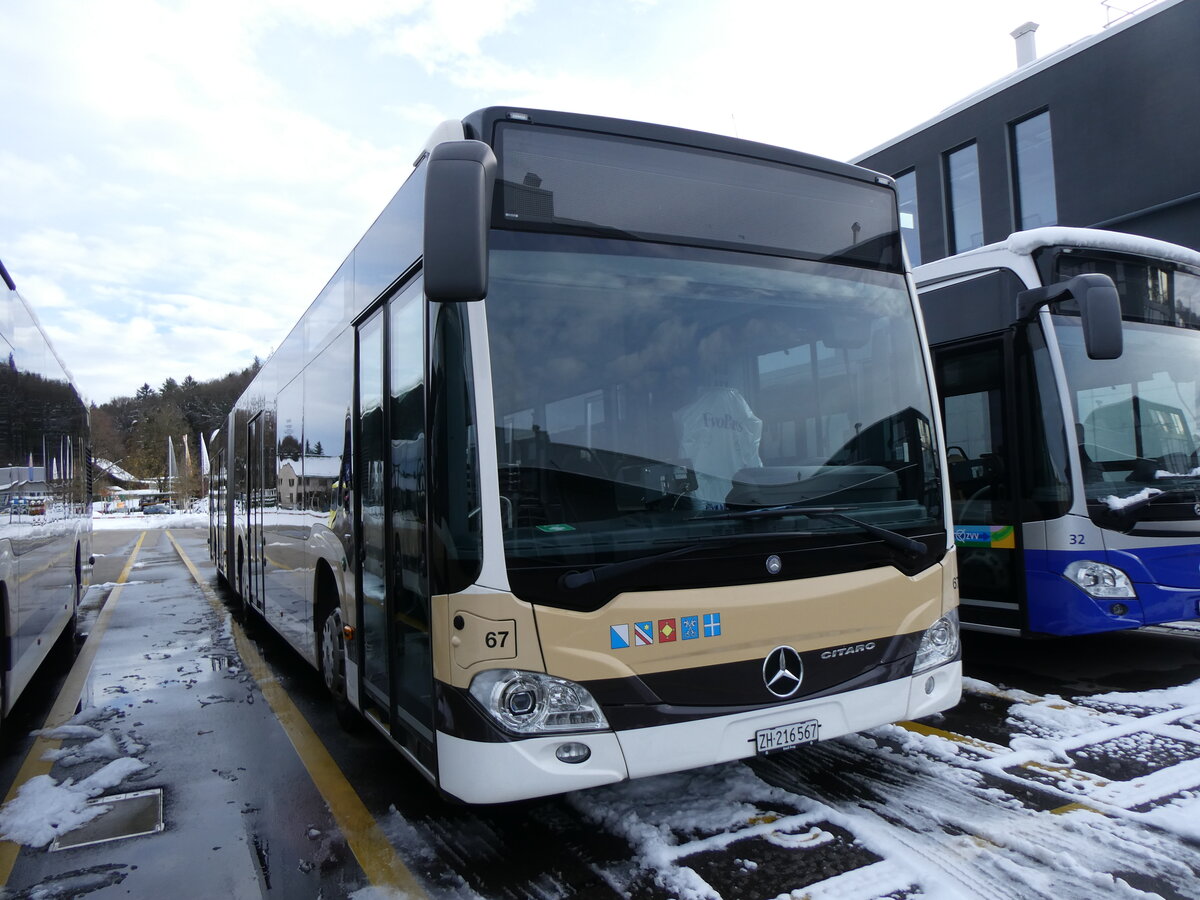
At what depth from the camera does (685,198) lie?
11.4ft

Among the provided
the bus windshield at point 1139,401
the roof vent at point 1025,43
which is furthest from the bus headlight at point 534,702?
the roof vent at point 1025,43

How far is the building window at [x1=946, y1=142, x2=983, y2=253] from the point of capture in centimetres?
1933

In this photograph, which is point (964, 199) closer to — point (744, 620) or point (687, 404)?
point (687, 404)

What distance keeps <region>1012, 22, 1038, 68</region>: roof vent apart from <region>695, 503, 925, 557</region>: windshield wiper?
74.3 feet

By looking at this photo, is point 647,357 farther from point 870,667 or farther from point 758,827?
point 758,827

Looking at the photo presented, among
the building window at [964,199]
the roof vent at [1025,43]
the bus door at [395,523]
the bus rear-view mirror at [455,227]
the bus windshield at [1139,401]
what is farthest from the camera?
the roof vent at [1025,43]

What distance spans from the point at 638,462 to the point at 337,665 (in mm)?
2837

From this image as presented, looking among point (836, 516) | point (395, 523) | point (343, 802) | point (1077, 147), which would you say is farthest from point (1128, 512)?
point (1077, 147)

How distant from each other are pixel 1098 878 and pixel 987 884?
41 centimetres

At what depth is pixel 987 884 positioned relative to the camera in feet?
9.42

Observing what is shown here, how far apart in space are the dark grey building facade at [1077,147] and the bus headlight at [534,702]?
55.9ft

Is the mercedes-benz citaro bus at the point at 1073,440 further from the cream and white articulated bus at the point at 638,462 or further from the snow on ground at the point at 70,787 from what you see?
the snow on ground at the point at 70,787

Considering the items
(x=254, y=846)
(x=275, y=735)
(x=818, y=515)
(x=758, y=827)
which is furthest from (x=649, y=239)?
(x=275, y=735)

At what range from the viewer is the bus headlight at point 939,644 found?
12.0ft
